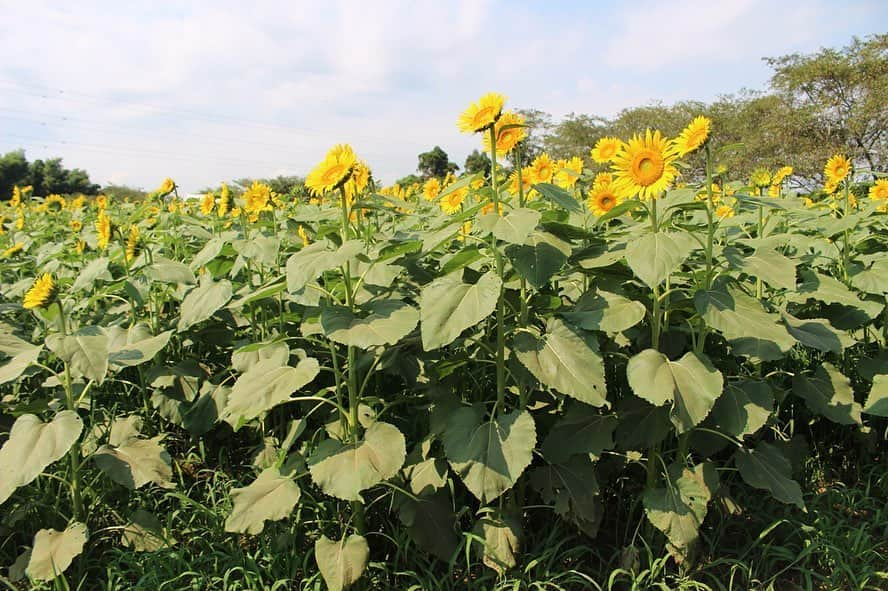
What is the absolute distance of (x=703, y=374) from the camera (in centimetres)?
196

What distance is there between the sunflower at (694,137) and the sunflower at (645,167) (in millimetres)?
35

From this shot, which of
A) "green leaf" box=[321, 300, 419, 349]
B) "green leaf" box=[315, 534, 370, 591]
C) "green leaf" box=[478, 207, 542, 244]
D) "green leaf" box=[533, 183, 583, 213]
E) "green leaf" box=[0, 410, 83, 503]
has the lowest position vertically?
"green leaf" box=[315, 534, 370, 591]

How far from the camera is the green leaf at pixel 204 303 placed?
8.07 feet

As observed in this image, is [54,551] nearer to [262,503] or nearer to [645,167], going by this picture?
[262,503]

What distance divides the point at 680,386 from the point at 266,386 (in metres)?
1.26

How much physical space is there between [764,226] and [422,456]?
76.4 inches

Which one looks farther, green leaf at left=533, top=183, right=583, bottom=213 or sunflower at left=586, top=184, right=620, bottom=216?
sunflower at left=586, top=184, right=620, bottom=216

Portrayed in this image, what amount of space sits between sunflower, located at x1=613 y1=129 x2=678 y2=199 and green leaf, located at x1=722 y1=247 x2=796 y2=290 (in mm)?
359

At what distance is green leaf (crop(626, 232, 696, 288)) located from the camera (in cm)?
180

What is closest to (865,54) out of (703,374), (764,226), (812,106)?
(812,106)

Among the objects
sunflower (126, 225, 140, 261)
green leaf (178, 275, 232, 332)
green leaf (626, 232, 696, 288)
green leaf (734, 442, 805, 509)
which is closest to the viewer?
green leaf (626, 232, 696, 288)

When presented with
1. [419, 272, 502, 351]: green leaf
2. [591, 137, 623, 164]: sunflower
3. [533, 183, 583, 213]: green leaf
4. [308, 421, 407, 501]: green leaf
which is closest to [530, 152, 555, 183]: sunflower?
Answer: [591, 137, 623, 164]: sunflower

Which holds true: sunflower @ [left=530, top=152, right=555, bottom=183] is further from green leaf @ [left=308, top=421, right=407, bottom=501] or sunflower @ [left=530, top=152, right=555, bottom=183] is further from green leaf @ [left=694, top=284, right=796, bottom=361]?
green leaf @ [left=308, top=421, right=407, bottom=501]

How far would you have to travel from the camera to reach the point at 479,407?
6.98 ft
